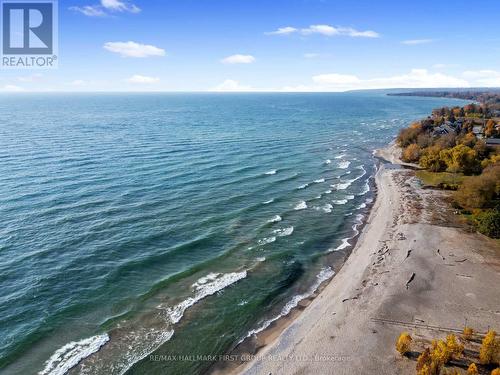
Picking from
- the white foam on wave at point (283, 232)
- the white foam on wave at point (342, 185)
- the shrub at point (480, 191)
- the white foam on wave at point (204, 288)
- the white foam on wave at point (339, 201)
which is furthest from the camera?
the white foam on wave at point (342, 185)

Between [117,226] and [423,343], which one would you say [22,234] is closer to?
[117,226]

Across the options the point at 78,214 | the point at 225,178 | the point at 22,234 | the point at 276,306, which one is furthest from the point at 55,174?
the point at 276,306

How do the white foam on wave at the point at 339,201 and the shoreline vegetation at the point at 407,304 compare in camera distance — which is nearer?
the shoreline vegetation at the point at 407,304

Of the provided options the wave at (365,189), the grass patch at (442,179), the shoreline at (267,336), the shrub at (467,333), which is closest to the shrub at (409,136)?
the grass patch at (442,179)

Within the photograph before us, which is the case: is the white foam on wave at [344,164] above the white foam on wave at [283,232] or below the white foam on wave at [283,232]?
above

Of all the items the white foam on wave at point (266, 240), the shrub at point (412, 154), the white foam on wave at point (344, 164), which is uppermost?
the shrub at point (412, 154)

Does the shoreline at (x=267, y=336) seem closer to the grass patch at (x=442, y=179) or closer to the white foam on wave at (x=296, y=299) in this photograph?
the white foam on wave at (x=296, y=299)
